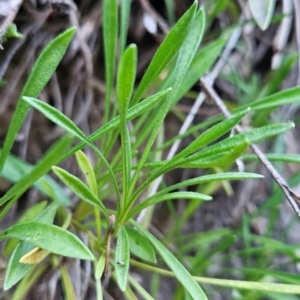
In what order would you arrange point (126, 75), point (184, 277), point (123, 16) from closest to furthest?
point (126, 75)
point (184, 277)
point (123, 16)

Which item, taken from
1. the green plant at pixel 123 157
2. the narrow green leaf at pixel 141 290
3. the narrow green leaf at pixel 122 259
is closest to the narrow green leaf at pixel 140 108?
the green plant at pixel 123 157

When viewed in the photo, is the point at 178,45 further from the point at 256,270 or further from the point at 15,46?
the point at 256,270

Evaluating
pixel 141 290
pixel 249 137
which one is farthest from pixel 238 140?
pixel 141 290

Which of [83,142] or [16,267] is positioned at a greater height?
[83,142]

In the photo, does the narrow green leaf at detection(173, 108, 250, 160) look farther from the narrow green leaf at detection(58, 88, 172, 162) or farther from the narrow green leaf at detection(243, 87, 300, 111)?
the narrow green leaf at detection(243, 87, 300, 111)

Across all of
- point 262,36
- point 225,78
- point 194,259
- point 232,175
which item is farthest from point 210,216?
point 232,175

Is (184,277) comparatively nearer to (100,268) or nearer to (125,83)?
(100,268)

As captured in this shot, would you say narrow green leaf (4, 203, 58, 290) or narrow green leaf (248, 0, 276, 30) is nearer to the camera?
narrow green leaf (4, 203, 58, 290)

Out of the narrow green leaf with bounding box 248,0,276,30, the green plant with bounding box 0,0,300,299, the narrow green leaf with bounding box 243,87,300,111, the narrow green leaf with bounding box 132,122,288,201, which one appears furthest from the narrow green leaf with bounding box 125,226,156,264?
the narrow green leaf with bounding box 248,0,276,30
